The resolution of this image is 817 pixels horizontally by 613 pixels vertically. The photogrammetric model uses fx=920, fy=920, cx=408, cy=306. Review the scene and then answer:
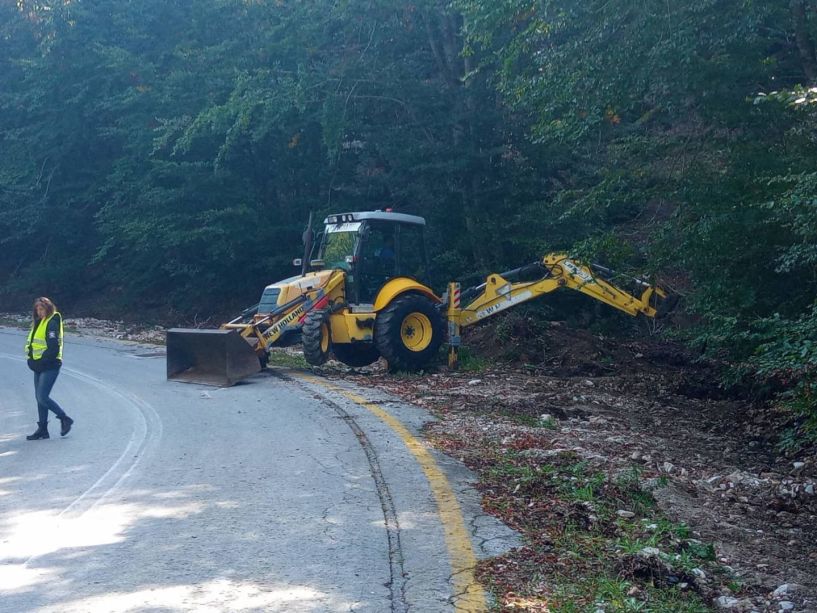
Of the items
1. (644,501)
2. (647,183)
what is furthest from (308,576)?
(647,183)

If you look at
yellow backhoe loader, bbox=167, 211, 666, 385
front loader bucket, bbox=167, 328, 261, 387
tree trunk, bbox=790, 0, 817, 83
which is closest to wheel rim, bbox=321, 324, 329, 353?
yellow backhoe loader, bbox=167, 211, 666, 385

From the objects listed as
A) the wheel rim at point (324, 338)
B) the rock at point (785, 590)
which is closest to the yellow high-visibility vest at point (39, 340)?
the wheel rim at point (324, 338)

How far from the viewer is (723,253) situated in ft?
43.8

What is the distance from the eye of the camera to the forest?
1312 centimetres

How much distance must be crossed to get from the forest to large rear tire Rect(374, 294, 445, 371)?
3052 mm

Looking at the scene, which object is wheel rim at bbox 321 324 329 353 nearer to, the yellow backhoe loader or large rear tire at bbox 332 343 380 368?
the yellow backhoe loader

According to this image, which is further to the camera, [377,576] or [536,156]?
[536,156]

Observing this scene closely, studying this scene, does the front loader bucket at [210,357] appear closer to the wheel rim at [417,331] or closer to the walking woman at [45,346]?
the wheel rim at [417,331]

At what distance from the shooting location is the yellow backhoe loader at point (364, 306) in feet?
52.3

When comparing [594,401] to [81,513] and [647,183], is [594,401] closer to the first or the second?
[647,183]

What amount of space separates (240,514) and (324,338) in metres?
9.26

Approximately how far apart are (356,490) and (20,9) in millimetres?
36851

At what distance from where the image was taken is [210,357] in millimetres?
15680

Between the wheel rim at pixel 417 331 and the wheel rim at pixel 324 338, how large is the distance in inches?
55.0
